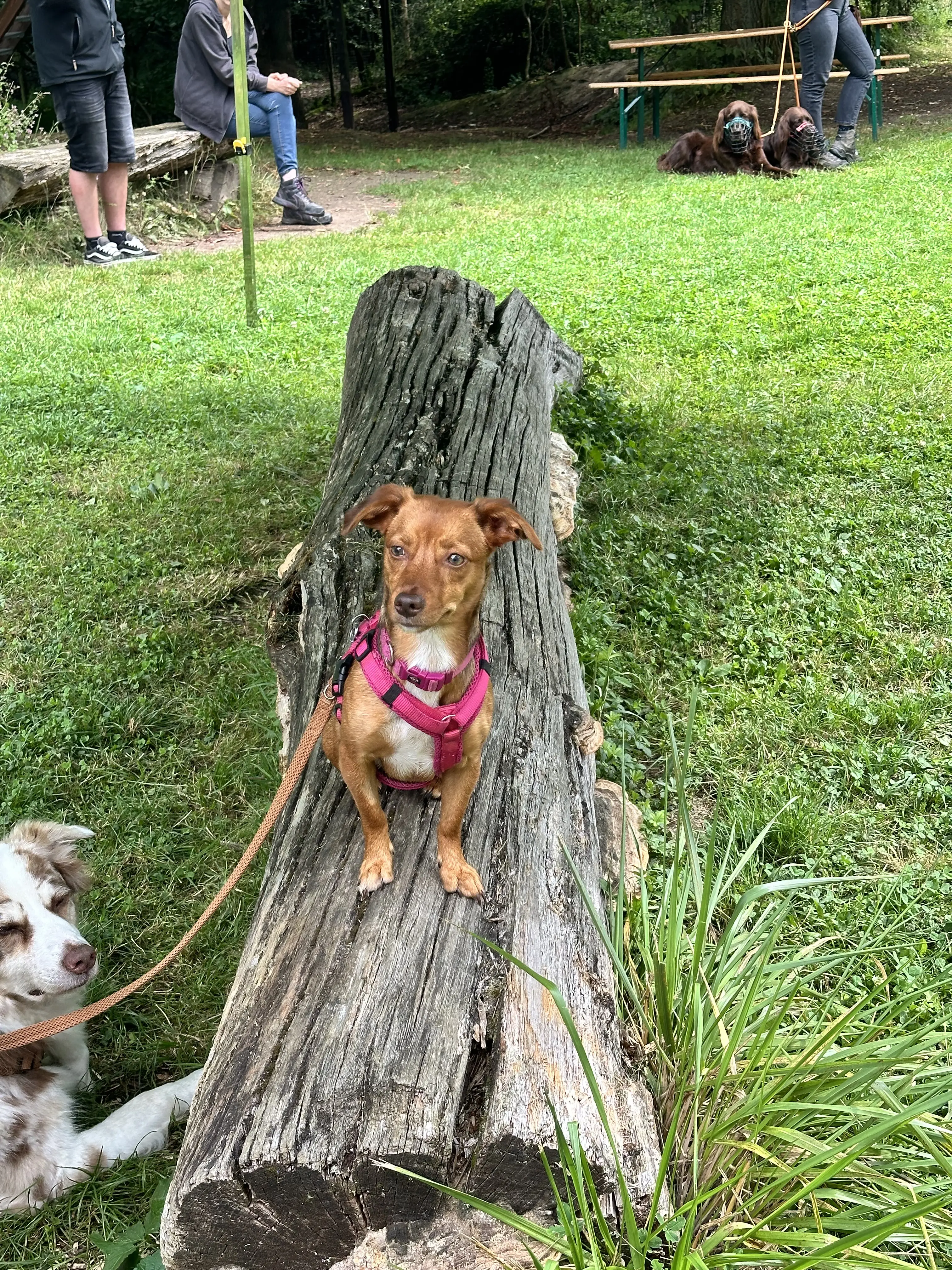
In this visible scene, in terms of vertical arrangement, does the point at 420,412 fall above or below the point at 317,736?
above

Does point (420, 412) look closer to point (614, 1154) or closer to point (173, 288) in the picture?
point (614, 1154)

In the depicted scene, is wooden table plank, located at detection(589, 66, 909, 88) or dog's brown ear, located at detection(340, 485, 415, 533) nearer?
dog's brown ear, located at detection(340, 485, 415, 533)

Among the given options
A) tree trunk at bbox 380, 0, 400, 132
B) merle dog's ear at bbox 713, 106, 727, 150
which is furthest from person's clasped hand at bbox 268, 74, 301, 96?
tree trunk at bbox 380, 0, 400, 132

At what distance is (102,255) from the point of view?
9.70m

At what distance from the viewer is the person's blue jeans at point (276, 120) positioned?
10.8m

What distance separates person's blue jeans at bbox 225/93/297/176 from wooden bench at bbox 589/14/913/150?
668 cm

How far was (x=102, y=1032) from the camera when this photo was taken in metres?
2.79

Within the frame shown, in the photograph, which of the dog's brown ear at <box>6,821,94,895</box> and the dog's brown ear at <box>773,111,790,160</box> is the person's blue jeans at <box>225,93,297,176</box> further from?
the dog's brown ear at <box>6,821,94,895</box>

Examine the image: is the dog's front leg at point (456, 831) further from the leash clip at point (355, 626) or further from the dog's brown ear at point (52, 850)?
the dog's brown ear at point (52, 850)

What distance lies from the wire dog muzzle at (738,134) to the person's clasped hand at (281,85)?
5.78 metres

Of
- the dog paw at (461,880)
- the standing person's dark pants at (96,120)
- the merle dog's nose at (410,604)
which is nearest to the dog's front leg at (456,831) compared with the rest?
the dog paw at (461,880)

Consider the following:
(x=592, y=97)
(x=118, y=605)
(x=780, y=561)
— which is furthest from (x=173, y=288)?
(x=592, y=97)

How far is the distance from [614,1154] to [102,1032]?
1.66 m

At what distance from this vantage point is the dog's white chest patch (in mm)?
2158
